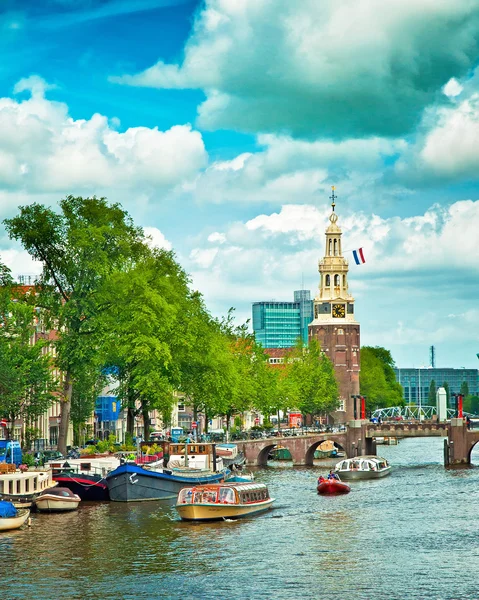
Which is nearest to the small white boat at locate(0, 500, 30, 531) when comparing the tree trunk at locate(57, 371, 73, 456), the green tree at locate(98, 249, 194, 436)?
the tree trunk at locate(57, 371, 73, 456)

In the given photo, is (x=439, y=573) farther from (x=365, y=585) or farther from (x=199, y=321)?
(x=199, y=321)

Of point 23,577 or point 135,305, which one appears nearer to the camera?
point 23,577

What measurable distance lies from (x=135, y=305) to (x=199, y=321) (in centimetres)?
1351

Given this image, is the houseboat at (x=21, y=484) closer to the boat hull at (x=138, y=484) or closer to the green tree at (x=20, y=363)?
the boat hull at (x=138, y=484)

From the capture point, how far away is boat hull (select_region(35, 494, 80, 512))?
254ft

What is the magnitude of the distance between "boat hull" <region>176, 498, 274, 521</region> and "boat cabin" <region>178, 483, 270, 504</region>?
0.39 m

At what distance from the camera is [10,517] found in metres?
68.2

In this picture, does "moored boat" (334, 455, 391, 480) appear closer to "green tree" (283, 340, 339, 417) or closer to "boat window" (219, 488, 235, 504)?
"boat window" (219, 488, 235, 504)

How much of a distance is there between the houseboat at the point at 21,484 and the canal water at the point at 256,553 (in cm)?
170

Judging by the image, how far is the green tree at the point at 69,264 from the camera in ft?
317

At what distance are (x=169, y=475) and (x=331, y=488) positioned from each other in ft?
55.2

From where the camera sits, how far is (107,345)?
98.7 metres

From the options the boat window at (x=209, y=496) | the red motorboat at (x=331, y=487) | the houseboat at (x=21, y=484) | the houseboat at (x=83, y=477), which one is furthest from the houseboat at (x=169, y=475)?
the boat window at (x=209, y=496)

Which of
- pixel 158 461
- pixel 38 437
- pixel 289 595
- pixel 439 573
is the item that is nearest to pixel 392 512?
pixel 158 461
